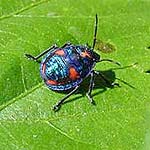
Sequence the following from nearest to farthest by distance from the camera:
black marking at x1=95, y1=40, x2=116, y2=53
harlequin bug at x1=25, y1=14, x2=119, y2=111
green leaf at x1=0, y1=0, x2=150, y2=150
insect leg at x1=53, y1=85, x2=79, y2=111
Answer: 1. green leaf at x1=0, y1=0, x2=150, y2=150
2. insect leg at x1=53, y1=85, x2=79, y2=111
3. harlequin bug at x1=25, y1=14, x2=119, y2=111
4. black marking at x1=95, y1=40, x2=116, y2=53

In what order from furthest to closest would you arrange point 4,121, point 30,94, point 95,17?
point 95,17, point 30,94, point 4,121

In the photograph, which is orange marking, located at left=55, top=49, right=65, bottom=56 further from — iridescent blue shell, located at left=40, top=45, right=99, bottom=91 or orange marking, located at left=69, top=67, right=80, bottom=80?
orange marking, located at left=69, top=67, right=80, bottom=80

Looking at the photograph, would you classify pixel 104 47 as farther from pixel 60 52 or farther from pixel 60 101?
pixel 60 101

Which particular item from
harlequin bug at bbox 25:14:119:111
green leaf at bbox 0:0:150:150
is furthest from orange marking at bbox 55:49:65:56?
green leaf at bbox 0:0:150:150

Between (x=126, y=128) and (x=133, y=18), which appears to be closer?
(x=126, y=128)

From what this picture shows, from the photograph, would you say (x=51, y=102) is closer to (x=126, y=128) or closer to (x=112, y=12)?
(x=126, y=128)

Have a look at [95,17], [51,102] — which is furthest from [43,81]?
[95,17]

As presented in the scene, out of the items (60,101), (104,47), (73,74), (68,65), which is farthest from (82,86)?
(60,101)

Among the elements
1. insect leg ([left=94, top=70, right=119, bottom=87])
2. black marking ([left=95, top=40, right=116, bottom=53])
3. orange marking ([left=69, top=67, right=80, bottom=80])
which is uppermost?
black marking ([left=95, top=40, right=116, bottom=53])
